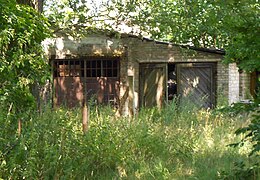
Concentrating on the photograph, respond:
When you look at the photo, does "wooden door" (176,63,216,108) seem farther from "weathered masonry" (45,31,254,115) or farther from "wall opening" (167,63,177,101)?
"wall opening" (167,63,177,101)

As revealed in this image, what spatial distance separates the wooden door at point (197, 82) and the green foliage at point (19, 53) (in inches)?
435

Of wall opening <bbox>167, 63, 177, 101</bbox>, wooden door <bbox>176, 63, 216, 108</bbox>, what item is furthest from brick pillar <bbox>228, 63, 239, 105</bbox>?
wall opening <bbox>167, 63, 177, 101</bbox>

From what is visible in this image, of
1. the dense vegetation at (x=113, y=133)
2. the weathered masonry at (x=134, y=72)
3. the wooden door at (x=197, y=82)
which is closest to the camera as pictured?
the dense vegetation at (x=113, y=133)

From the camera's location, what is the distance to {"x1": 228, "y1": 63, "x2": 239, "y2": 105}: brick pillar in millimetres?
14344

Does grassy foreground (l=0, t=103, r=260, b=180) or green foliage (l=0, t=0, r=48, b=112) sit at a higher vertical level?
green foliage (l=0, t=0, r=48, b=112)

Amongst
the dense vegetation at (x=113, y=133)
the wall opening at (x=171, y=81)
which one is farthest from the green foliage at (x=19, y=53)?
the wall opening at (x=171, y=81)

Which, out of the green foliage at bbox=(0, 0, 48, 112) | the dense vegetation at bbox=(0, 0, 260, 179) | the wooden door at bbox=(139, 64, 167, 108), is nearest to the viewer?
the green foliage at bbox=(0, 0, 48, 112)

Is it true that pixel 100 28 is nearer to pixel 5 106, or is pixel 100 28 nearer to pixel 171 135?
pixel 171 135

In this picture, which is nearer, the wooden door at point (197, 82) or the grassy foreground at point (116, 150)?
the grassy foreground at point (116, 150)

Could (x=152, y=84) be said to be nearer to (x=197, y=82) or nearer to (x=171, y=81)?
(x=171, y=81)

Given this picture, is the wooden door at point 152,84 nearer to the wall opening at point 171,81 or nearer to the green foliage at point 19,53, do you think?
the wall opening at point 171,81

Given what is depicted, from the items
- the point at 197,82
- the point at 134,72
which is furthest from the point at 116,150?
the point at 197,82

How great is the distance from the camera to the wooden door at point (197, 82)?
14.7m

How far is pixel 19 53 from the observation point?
144 inches
